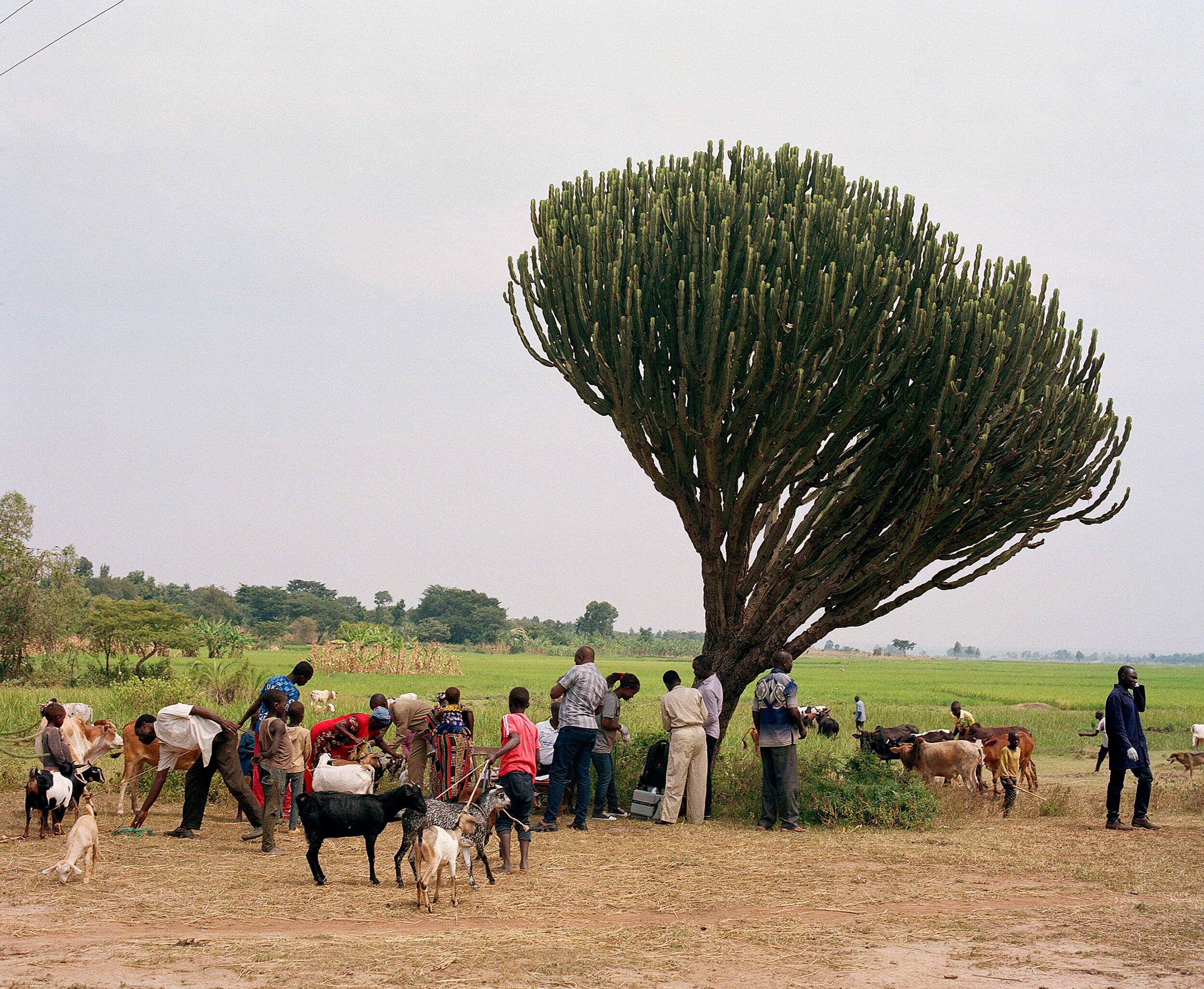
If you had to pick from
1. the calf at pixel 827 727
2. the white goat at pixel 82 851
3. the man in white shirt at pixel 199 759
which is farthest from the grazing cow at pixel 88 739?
the calf at pixel 827 727

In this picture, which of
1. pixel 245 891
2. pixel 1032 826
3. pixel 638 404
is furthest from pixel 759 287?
pixel 245 891

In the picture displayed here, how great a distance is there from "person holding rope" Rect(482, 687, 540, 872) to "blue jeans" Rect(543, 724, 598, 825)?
69.7 inches

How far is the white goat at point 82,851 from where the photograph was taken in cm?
789

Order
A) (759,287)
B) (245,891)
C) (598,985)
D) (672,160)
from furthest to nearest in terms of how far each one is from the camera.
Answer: (672,160)
(759,287)
(245,891)
(598,985)

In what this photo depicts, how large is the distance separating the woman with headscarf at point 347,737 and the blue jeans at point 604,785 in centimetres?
219

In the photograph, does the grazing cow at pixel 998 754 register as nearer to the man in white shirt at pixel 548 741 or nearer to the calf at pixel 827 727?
the man in white shirt at pixel 548 741

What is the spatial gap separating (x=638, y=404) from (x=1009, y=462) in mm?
4348

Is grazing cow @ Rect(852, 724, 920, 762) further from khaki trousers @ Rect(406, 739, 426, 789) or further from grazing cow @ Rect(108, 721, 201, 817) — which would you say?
grazing cow @ Rect(108, 721, 201, 817)

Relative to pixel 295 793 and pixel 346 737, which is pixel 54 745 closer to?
pixel 295 793

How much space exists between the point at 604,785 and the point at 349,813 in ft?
14.2

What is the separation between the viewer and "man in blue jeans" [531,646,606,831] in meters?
10.9

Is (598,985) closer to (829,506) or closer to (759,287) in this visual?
(759,287)

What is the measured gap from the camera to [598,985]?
5.67 m

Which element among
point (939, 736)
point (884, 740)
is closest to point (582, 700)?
point (884, 740)
